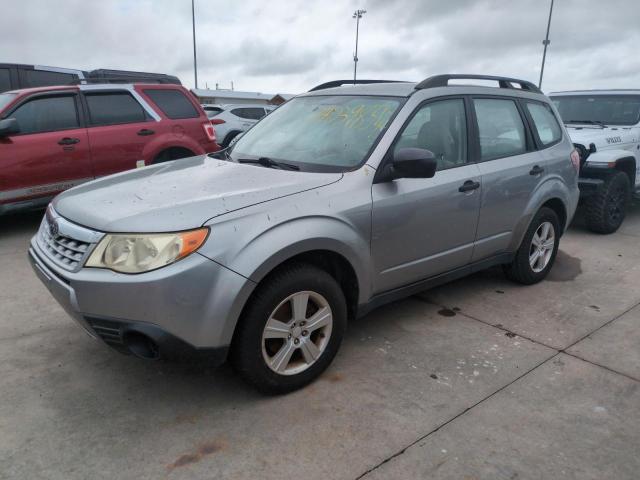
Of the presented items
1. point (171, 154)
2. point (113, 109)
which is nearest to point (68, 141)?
point (113, 109)

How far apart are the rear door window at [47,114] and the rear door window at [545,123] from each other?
5115 mm

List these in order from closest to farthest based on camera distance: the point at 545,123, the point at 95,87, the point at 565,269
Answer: the point at 545,123 < the point at 565,269 < the point at 95,87

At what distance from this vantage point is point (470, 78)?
3768mm

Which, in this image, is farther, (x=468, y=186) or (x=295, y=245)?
(x=468, y=186)

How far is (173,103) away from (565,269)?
5.38 metres

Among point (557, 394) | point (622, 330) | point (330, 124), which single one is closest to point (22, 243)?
point (330, 124)

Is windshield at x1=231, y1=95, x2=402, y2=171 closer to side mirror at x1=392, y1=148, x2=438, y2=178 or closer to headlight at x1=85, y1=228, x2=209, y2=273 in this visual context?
side mirror at x1=392, y1=148, x2=438, y2=178

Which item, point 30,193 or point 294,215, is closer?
point 294,215

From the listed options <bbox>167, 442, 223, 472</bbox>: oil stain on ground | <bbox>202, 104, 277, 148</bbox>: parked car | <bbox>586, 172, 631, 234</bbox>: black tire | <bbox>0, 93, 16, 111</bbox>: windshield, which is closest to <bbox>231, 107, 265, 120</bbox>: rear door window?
<bbox>202, 104, 277, 148</bbox>: parked car

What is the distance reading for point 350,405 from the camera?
2684mm

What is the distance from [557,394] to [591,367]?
464mm

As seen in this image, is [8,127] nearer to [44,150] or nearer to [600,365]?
[44,150]

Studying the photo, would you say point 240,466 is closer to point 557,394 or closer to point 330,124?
point 557,394

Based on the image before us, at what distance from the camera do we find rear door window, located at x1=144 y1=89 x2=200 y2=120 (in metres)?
6.87
